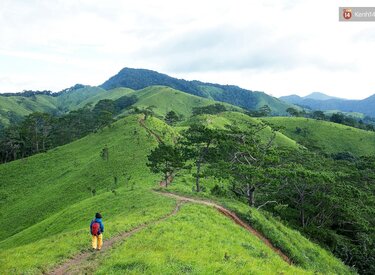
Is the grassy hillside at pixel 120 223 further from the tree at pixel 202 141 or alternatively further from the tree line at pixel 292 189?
the tree at pixel 202 141

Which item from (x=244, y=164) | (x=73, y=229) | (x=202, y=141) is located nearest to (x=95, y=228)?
(x=73, y=229)

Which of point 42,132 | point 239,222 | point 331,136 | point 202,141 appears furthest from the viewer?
point 331,136

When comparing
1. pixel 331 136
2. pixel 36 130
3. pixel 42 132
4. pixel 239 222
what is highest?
pixel 36 130

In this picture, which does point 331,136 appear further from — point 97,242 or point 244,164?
point 97,242

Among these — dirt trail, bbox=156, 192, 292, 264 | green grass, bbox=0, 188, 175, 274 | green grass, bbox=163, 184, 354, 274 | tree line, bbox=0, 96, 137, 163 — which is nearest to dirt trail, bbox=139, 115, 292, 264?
dirt trail, bbox=156, 192, 292, 264

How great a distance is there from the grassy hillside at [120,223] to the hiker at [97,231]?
111cm

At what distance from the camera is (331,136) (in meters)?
152

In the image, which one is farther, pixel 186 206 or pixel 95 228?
pixel 186 206

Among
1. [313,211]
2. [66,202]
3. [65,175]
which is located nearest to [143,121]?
[65,175]

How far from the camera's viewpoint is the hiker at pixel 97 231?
838 inches

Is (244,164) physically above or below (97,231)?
above

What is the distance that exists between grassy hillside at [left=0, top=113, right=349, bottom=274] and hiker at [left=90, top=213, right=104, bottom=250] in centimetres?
111

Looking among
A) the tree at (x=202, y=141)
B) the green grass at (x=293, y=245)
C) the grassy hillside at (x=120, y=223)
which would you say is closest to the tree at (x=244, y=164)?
the tree at (x=202, y=141)

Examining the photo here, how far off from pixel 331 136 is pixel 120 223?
143 metres
